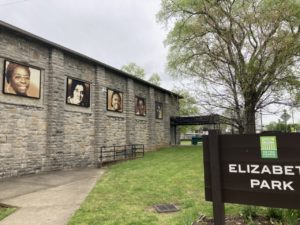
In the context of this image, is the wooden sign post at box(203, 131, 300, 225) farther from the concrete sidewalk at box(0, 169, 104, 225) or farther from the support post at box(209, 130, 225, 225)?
the concrete sidewalk at box(0, 169, 104, 225)

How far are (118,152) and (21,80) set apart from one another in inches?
318

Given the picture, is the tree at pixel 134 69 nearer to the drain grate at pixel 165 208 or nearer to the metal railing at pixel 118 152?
the metal railing at pixel 118 152

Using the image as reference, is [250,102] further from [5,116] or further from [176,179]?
[5,116]

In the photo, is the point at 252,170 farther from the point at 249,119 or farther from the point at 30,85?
the point at 30,85

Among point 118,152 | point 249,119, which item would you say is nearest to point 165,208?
point 249,119

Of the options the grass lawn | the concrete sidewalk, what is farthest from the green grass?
the grass lawn

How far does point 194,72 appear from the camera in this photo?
11.5m

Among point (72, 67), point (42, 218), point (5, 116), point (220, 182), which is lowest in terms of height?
point (42, 218)

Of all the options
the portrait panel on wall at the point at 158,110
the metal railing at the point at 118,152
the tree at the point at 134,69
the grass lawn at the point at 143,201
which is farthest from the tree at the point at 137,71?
the grass lawn at the point at 143,201

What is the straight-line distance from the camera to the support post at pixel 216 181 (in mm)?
3908

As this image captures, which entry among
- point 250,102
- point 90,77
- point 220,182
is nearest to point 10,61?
point 90,77

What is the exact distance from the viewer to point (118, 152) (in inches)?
723

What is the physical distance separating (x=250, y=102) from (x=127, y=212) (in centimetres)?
591

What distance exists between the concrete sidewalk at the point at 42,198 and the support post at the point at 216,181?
2.69 meters
